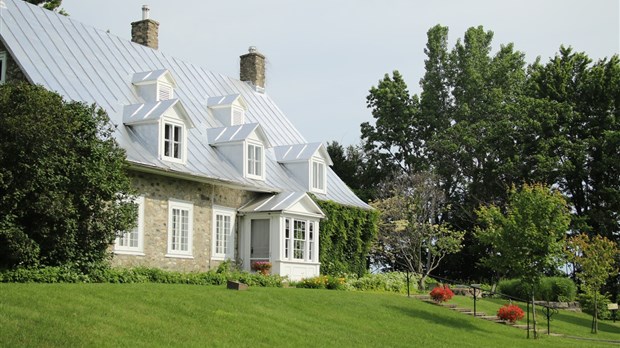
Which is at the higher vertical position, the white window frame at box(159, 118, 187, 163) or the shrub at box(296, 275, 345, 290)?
the white window frame at box(159, 118, 187, 163)

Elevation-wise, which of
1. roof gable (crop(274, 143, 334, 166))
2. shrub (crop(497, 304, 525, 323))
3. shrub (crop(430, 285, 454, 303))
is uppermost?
roof gable (crop(274, 143, 334, 166))

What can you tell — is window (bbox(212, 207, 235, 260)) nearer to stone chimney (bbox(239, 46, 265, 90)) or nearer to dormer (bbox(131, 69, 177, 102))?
dormer (bbox(131, 69, 177, 102))

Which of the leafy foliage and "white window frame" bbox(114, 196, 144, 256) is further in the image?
the leafy foliage

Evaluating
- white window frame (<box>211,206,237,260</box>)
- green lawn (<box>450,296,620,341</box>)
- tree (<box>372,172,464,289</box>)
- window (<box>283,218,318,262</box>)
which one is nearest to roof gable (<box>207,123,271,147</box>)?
white window frame (<box>211,206,237,260</box>)

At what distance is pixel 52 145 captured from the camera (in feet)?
61.8

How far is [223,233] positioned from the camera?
27.2 metres

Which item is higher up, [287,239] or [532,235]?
[532,235]

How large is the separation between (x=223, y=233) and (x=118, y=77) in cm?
639

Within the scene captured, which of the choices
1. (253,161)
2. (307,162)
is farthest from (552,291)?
(253,161)

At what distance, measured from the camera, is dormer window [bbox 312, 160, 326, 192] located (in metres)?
31.7

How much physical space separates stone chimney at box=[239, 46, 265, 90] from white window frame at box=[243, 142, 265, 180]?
7903 mm

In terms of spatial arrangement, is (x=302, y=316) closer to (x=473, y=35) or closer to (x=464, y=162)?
(x=464, y=162)

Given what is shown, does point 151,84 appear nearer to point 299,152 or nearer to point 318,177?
point 299,152

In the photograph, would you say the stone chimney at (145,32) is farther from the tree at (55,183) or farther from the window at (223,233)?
the tree at (55,183)
